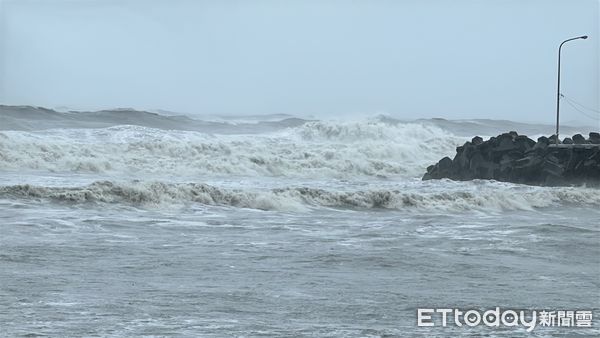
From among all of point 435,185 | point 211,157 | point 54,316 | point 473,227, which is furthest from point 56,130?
point 54,316

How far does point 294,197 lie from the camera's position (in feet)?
60.5

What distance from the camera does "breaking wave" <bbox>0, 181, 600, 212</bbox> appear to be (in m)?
16.4

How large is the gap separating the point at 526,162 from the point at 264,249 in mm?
14810

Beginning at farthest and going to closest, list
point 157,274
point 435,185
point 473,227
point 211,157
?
point 211,157 → point 435,185 → point 473,227 → point 157,274

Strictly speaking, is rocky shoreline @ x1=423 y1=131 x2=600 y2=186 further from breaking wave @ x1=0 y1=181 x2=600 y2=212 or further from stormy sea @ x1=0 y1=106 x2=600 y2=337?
breaking wave @ x1=0 y1=181 x2=600 y2=212

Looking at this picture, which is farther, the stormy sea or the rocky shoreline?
the rocky shoreline

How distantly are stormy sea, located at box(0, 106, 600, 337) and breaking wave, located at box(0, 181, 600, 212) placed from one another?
0.04 metres

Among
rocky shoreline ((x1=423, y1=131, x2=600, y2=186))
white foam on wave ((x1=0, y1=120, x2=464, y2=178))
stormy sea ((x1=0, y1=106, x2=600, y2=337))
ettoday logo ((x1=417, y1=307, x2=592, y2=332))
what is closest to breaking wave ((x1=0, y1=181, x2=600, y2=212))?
stormy sea ((x1=0, y1=106, x2=600, y2=337))

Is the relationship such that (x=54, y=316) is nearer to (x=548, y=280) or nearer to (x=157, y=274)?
(x=157, y=274)

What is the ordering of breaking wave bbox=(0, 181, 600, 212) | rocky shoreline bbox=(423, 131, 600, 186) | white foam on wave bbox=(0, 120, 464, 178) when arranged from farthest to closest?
white foam on wave bbox=(0, 120, 464, 178) → rocky shoreline bbox=(423, 131, 600, 186) → breaking wave bbox=(0, 181, 600, 212)

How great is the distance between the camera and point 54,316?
24.0 ft

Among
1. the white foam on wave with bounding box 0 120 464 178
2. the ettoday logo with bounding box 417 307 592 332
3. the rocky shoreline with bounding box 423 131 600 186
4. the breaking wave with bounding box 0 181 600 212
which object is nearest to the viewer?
the ettoday logo with bounding box 417 307 592 332

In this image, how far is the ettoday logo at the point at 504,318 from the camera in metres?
7.51

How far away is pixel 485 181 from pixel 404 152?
999 cm
